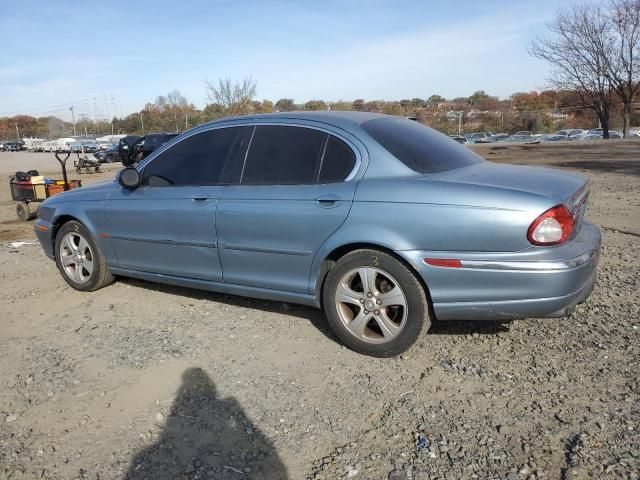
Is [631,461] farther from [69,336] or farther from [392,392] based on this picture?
[69,336]

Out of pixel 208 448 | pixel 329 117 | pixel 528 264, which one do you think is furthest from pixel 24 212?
pixel 528 264

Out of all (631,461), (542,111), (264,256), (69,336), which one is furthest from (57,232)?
(542,111)

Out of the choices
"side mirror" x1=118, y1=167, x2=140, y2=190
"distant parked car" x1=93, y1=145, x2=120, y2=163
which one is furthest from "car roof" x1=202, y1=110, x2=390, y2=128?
"distant parked car" x1=93, y1=145, x2=120, y2=163

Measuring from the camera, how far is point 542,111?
180 ft

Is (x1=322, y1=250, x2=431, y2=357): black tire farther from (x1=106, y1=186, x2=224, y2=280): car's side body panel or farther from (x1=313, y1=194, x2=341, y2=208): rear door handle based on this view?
(x1=106, y1=186, x2=224, y2=280): car's side body panel

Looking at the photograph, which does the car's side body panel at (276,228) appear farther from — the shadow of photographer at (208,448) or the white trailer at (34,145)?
the white trailer at (34,145)

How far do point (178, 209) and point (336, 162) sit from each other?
142cm

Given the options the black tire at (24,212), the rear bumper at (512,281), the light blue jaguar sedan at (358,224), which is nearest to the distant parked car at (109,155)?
the black tire at (24,212)

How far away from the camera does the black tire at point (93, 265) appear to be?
16.2 feet

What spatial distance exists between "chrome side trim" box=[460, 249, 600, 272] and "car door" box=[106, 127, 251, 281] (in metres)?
1.98

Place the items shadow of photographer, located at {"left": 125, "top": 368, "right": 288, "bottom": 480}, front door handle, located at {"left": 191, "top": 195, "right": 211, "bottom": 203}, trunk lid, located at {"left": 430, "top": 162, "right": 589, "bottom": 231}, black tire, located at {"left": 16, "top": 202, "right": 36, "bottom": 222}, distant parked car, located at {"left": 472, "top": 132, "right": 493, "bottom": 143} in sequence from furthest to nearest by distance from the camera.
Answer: distant parked car, located at {"left": 472, "top": 132, "right": 493, "bottom": 143} < black tire, located at {"left": 16, "top": 202, "right": 36, "bottom": 222} < front door handle, located at {"left": 191, "top": 195, "right": 211, "bottom": 203} < trunk lid, located at {"left": 430, "top": 162, "right": 589, "bottom": 231} < shadow of photographer, located at {"left": 125, "top": 368, "right": 288, "bottom": 480}

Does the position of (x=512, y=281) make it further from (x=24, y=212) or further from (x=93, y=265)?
(x=24, y=212)

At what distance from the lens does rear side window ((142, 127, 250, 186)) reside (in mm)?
4180

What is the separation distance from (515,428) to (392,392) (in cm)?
71
